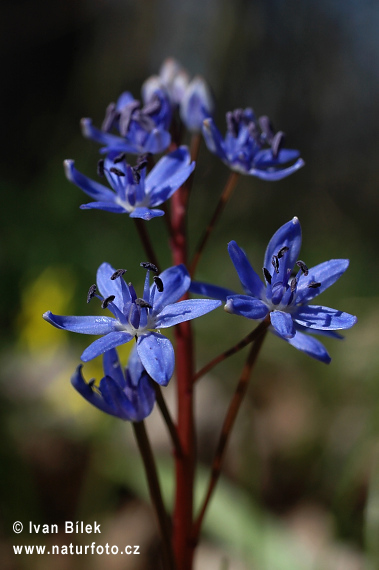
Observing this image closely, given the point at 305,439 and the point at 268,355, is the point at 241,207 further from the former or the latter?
the point at 305,439

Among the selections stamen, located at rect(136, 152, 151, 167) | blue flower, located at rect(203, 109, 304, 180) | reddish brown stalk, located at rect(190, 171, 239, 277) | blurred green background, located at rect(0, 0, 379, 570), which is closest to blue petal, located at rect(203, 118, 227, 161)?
blue flower, located at rect(203, 109, 304, 180)

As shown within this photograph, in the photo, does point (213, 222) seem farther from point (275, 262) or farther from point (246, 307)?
point (246, 307)

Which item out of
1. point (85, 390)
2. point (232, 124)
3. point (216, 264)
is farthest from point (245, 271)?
point (216, 264)

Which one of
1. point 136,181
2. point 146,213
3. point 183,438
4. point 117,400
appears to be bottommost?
point 183,438

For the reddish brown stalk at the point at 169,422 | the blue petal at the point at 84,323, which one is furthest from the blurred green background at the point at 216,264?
the blue petal at the point at 84,323

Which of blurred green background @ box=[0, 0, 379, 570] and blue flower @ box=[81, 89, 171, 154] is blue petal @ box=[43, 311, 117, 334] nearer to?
blue flower @ box=[81, 89, 171, 154]

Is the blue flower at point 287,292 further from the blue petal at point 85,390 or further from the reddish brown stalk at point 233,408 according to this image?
the blue petal at point 85,390
